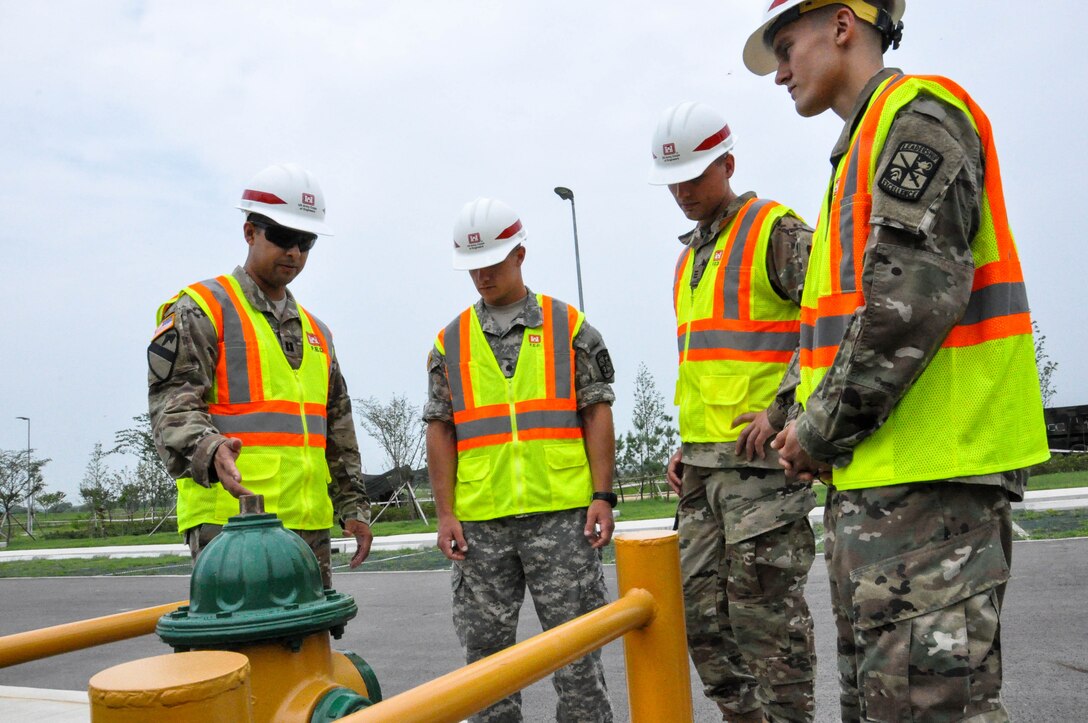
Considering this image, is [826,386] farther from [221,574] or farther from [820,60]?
[221,574]

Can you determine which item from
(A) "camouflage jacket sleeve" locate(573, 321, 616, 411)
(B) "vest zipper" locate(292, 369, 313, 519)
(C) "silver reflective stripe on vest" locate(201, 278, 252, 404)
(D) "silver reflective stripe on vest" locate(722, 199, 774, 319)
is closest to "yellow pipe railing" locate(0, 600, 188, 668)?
(B) "vest zipper" locate(292, 369, 313, 519)

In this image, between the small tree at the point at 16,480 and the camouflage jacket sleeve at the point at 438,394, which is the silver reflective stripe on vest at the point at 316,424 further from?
the small tree at the point at 16,480

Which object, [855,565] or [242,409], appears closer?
[855,565]

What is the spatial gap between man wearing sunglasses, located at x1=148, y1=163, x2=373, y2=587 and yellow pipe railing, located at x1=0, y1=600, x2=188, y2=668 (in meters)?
0.45

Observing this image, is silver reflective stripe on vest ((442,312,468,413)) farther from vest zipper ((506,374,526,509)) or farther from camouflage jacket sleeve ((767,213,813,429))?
camouflage jacket sleeve ((767,213,813,429))

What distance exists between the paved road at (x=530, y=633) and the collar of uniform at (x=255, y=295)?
188 cm

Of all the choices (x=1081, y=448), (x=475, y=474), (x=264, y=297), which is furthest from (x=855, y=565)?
(x=1081, y=448)

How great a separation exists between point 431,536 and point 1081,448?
18.9 metres

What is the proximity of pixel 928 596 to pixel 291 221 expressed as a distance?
248cm

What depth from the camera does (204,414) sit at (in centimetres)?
293

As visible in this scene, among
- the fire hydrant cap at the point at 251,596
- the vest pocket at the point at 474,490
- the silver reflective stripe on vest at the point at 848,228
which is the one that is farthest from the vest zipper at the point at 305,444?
the silver reflective stripe on vest at the point at 848,228

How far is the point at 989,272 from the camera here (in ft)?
6.07

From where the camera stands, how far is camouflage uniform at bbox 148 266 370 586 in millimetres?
2814

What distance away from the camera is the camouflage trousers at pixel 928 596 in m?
1.68
